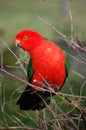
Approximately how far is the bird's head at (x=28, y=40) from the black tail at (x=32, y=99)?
0.20 meters

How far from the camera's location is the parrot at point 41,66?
2.28 meters

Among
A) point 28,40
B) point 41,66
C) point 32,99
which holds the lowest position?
point 32,99

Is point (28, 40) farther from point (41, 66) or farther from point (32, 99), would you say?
point (32, 99)

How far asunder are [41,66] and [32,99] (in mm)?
185

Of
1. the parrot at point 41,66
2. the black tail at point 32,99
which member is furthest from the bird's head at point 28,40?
the black tail at point 32,99

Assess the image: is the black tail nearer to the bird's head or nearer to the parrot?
the parrot

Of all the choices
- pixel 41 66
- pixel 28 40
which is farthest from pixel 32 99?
pixel 28 40

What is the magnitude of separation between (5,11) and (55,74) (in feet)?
39.9

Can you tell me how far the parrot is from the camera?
228cm

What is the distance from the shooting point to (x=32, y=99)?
2.39 meters

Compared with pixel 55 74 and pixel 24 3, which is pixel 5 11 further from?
pixel 55 74

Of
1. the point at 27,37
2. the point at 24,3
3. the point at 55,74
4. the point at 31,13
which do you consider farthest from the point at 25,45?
the point at 24,3

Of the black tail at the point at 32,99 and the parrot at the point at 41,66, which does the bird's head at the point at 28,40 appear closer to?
the parrot at the point at 41,66

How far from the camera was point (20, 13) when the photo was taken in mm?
13703
